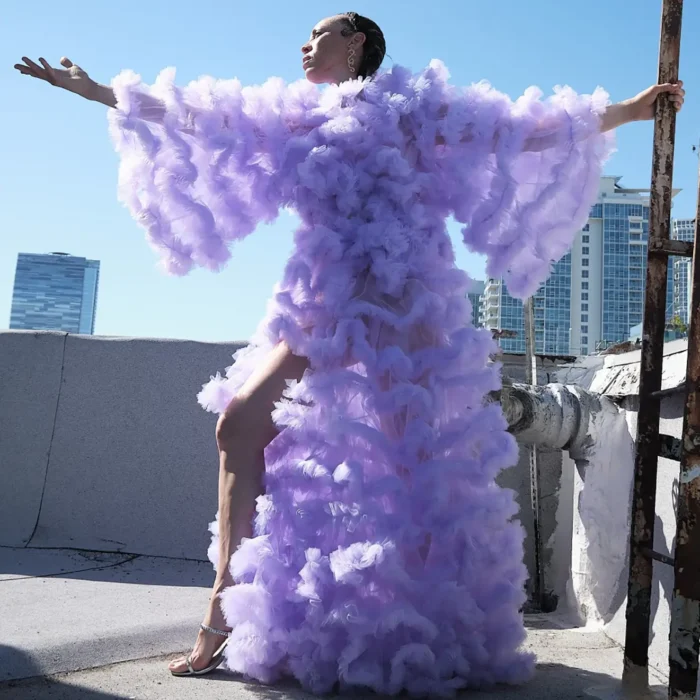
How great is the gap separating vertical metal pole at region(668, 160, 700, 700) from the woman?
0.41m

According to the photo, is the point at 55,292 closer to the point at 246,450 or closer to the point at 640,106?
the point at 246,450

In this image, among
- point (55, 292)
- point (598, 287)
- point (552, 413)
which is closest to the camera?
point (552, 413)

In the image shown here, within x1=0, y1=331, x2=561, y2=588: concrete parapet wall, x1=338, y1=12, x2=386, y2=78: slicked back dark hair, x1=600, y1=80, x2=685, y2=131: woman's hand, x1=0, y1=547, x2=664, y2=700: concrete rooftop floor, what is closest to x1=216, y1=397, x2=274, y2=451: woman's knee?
x1=0, y1=547, x2=664, y2=700: concrete rooftop floor

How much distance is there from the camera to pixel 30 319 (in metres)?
181

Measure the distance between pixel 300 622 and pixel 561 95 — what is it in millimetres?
1519

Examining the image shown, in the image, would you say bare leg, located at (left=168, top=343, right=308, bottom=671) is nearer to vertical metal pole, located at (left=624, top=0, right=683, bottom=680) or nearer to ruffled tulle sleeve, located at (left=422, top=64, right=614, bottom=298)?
ruffled tulle sleeve, located at (left=422, top=64, right=614, bottom=298)

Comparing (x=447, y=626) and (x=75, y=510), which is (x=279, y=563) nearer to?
(x=447, y=626)

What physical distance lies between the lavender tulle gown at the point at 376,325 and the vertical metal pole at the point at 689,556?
1.34ft

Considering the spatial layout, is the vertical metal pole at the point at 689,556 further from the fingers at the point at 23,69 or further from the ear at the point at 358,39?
the fingers at the point at 23,69

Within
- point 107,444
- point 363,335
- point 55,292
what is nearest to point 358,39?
point 363,335

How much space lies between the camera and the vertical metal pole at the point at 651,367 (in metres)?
1.88

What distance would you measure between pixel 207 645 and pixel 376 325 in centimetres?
91

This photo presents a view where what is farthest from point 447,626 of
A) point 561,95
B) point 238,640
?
point 561,95

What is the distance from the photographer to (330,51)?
2.17 meters
